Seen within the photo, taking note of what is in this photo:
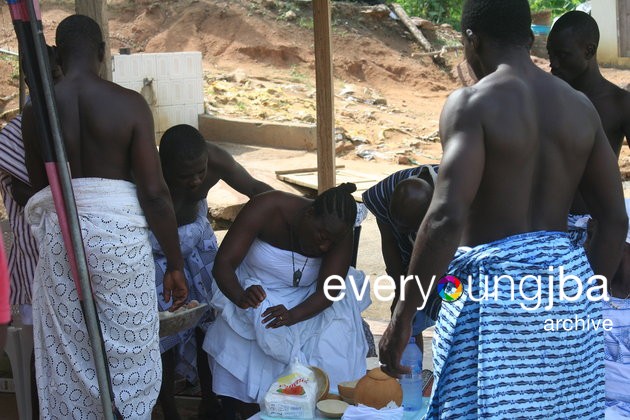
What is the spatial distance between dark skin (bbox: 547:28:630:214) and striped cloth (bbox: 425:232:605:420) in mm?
1399

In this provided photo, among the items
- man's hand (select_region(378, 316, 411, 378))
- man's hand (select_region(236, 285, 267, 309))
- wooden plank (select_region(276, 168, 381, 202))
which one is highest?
man's hand (select_region(378, 316, 411, 378))

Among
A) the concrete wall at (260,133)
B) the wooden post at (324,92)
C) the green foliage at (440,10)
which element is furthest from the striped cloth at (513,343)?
the green foliage at (440,10)

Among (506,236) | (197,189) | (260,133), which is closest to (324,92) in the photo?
(197,189)

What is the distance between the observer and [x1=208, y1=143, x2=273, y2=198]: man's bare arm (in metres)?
4.23

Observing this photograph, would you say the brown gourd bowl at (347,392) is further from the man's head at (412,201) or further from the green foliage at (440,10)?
the green foliage at (440,10)

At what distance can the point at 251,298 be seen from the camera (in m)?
3.71

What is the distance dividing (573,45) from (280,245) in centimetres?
146

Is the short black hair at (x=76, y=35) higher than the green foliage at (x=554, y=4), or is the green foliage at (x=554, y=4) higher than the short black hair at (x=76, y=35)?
the green foliage at (x=554, y=4)

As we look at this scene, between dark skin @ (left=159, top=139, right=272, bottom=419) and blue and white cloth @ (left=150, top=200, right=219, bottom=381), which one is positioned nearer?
dark skin @ (left=159, top=139, right=272, bottom=419)

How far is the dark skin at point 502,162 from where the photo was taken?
220 centimetres

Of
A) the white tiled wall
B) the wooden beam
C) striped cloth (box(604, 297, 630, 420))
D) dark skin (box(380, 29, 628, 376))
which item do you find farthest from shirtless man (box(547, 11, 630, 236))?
the wooden beam

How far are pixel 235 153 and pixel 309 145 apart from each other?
106cm

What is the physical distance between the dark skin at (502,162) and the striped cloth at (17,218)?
186 centimetres

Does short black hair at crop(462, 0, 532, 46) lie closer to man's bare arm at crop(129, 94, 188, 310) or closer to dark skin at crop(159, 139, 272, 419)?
man's bare arm at crop(129, 94, 188, 310)
